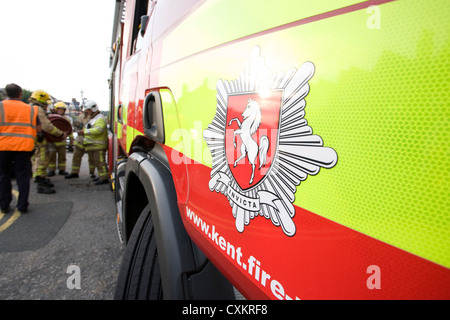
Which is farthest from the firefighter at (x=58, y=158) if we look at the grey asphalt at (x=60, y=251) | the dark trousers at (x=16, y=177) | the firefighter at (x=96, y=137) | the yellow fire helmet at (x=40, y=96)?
the dark trousers at (x=16, y=177)

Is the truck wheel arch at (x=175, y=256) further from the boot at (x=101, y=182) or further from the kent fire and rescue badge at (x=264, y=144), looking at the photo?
the boot at (x=101, y=182)

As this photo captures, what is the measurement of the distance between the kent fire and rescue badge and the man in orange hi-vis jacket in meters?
4.06

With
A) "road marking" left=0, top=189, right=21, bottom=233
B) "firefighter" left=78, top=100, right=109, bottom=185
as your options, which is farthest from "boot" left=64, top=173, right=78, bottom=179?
"road marking" left=0, top=189, right=21, bottom=233

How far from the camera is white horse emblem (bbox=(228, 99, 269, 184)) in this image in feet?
2.00

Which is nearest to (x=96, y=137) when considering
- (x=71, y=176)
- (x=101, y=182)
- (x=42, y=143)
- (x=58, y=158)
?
(x=101, y=182)

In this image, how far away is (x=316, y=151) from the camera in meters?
0.48

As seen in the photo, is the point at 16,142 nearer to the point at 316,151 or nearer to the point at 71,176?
the point at 71,176

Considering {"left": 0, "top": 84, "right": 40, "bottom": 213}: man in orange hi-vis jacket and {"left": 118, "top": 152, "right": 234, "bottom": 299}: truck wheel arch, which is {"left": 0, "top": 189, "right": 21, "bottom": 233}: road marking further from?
{"left": 118, "top": 152, "right": 234, "bottom": 299}: truck wheel arch

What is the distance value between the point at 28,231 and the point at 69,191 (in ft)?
6.43

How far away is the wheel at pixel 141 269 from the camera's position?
121cm

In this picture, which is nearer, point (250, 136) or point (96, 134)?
point (250, 136)

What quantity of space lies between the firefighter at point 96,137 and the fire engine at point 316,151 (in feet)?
16.1

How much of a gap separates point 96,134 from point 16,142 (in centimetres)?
172
